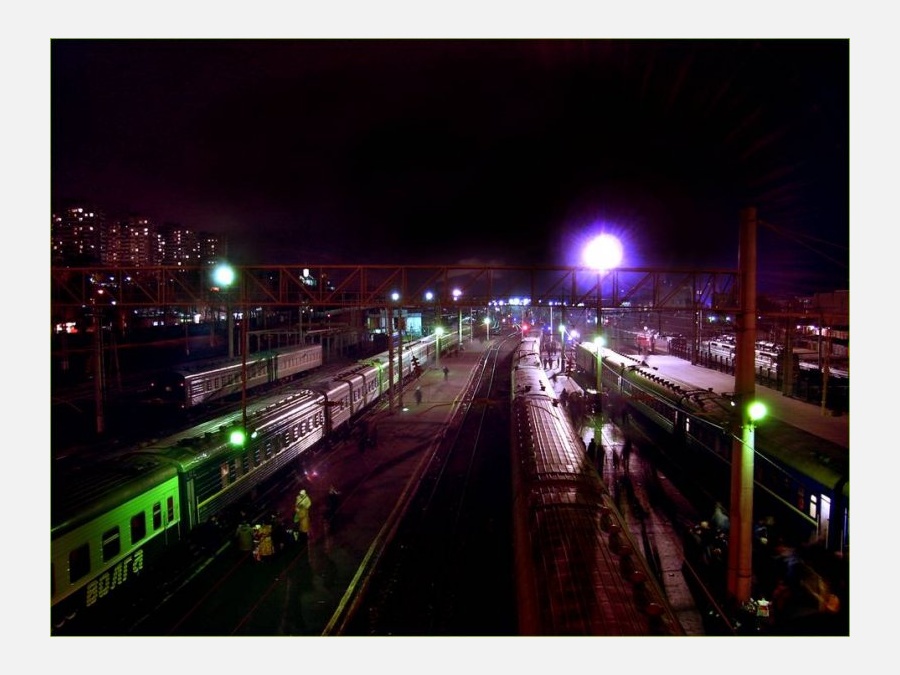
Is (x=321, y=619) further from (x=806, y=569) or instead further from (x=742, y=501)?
(x=806, y=569)

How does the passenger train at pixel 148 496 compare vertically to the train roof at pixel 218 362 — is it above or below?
below

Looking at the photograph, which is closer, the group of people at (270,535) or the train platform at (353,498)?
the train platform at (353,498)

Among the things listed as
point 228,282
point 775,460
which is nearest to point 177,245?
point 228,282

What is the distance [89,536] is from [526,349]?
3729 cm

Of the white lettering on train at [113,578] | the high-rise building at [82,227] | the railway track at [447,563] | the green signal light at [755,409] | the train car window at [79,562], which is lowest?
the railway track at [447,563]

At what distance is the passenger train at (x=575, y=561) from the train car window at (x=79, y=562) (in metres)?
7.70

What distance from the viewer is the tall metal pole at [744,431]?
329 inches

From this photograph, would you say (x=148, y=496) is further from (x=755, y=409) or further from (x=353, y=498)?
(x=755, y=409)

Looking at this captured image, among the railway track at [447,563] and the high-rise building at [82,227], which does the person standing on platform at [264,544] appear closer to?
the railway track at [447,563]

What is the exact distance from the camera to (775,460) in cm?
1223

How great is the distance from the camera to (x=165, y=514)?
36.0 ft

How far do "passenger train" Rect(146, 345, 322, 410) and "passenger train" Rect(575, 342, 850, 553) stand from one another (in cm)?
2091

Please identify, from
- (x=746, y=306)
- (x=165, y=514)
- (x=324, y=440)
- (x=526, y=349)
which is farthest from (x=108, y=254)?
(x=746, y=306)

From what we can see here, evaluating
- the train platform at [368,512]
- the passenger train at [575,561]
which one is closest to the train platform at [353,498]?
the train platform at [368,512]
